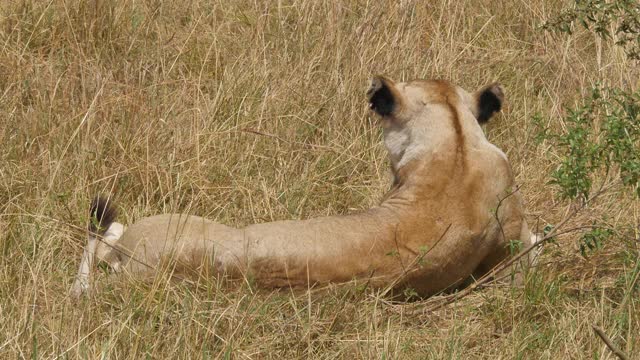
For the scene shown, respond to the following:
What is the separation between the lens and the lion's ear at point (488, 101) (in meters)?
5.82

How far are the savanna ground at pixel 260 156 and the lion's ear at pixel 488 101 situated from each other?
26 cm

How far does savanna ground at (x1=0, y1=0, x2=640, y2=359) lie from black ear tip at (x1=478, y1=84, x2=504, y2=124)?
0.85ft

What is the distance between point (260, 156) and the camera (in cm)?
617

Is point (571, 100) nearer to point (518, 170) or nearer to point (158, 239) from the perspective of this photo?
point (518, 170)

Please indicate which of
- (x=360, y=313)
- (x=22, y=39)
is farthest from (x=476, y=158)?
(x=22, y=39)

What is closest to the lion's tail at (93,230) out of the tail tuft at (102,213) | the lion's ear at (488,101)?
the tail tuft at (102,213)

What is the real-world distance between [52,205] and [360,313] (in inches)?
60.5

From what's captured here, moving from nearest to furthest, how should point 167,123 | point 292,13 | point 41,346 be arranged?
point 41,346 < point 167,123 < point 292,13

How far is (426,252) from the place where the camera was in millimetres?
4969

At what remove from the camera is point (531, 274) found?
4969mm

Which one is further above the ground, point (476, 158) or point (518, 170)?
point (476, 158)

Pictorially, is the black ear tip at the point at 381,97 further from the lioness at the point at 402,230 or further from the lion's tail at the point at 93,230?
the lion's tail at the point at 93,230

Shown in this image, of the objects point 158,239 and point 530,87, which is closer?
point 158,239

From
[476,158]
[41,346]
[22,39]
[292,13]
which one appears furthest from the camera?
[292,13]
